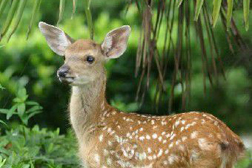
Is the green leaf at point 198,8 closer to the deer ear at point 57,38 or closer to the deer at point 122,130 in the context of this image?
the deer at point 122,130

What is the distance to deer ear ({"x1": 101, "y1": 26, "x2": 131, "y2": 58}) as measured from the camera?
639 cm

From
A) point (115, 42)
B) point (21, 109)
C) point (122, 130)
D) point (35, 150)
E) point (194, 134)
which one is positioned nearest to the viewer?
point (194, 134)

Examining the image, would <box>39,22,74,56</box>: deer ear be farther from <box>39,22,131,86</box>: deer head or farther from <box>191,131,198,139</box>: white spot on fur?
<box>191,131,198,139</box>: white spot on fur

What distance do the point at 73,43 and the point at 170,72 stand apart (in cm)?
303

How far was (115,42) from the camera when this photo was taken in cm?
643

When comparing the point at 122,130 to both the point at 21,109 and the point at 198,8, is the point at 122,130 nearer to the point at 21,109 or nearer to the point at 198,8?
the point at 21,109

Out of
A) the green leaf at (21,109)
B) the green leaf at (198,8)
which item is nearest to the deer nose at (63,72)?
the green leaf at (21,109)

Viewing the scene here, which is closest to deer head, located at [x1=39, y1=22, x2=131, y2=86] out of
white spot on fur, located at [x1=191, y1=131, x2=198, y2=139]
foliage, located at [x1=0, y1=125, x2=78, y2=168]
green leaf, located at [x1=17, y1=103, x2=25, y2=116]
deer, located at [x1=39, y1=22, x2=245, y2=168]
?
deer, located at [x1=39, y1=22, x2=245, y2=168]

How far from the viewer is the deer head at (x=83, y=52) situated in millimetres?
6090

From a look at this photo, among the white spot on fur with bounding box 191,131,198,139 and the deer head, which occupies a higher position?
the deer head

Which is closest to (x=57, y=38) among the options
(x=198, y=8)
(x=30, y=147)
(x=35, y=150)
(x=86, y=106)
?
(x=86, y=106)

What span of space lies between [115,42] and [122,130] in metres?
0.72

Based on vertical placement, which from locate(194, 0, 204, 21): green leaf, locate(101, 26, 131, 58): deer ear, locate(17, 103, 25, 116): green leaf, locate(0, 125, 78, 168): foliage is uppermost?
locate(194, 0, 204, 21): green leaf

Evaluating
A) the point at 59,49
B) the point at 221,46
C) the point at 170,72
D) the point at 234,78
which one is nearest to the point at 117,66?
the point at 170,72
